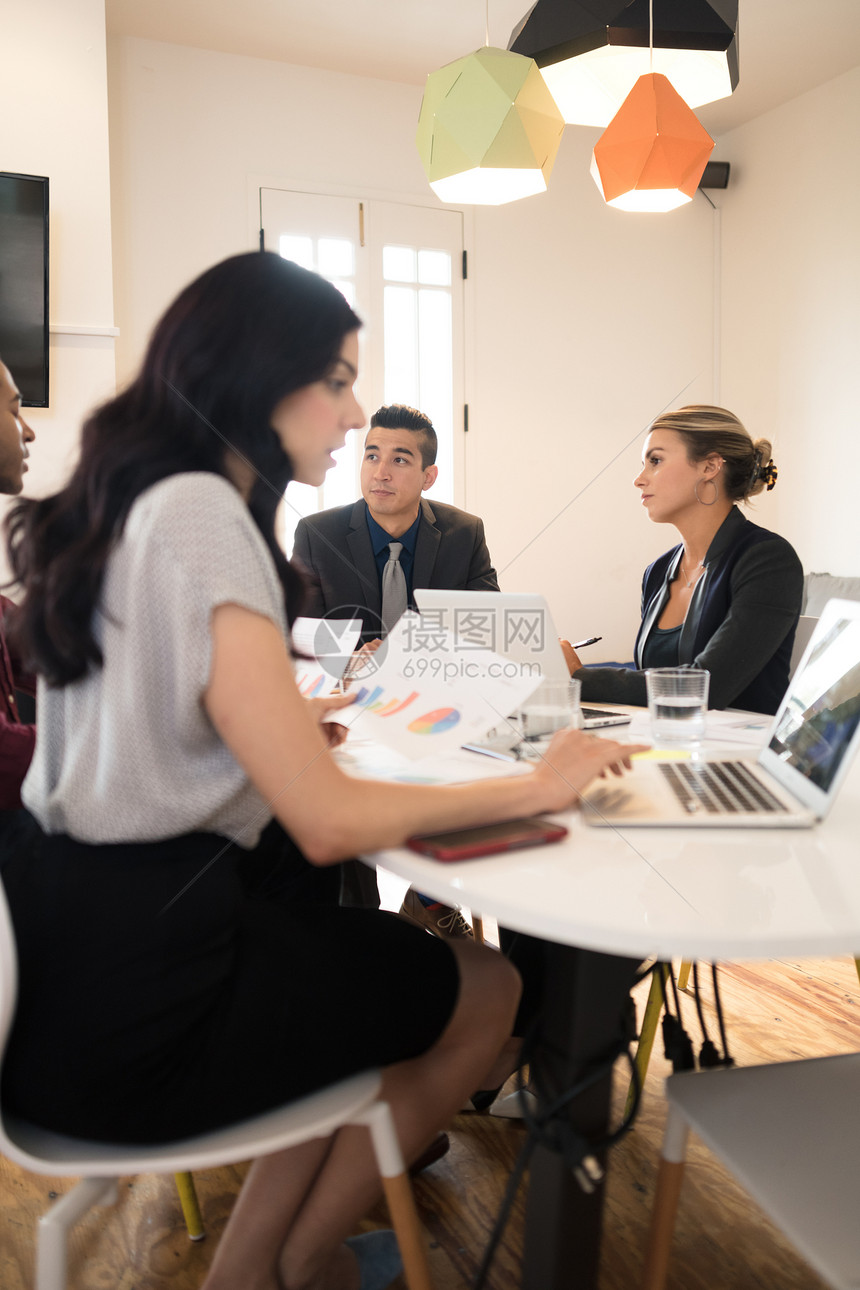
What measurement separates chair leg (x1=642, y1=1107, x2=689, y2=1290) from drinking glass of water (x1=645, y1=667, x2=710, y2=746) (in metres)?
0.56

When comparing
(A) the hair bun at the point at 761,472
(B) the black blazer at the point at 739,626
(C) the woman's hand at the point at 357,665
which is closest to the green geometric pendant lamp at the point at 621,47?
(A) the hair bun at the point at 761,472

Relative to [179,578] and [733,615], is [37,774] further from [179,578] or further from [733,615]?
[733,615]

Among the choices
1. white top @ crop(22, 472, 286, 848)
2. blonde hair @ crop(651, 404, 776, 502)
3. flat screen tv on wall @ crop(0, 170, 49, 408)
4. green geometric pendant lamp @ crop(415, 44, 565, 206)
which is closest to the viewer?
white top @ crop(22, 472, 286, 848)

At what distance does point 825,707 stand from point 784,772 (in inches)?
3.8

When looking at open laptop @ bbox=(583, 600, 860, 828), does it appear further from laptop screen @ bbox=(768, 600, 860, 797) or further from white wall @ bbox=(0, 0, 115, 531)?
white wall @ bbox=(0, 0, 115, 531)

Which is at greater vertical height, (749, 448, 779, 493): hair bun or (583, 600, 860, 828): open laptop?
(749, 448, 779, 493): hair bun

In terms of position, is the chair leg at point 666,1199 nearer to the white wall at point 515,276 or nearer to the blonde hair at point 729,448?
the blonde hair at point 729,448

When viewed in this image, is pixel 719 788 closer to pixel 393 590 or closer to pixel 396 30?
pixel 393 590

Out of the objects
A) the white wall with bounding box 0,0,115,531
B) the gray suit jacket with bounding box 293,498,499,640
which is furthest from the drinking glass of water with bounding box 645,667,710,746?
the white wall with bounding box 0,0,115,531

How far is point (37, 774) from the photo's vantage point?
2.99 feet

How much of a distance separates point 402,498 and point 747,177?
3282 millimetres

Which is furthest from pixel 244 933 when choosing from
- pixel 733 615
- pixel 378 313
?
pixel 378 313

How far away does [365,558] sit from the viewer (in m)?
2.62

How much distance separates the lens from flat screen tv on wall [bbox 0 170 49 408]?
2.94 m
